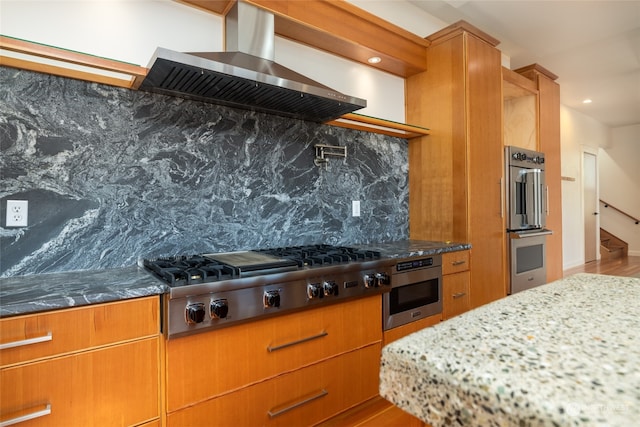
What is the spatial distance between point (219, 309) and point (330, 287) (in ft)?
1.79

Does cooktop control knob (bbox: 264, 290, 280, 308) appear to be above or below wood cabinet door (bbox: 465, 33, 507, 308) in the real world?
below

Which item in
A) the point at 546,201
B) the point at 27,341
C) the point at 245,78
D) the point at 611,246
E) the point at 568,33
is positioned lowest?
the point at 611,246

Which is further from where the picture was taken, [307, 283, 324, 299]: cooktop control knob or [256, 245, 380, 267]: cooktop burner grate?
[256, 245, 380, 267]: cooktop burner grate

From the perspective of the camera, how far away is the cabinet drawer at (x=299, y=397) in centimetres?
137

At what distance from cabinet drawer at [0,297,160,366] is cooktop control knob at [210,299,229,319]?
19 cm

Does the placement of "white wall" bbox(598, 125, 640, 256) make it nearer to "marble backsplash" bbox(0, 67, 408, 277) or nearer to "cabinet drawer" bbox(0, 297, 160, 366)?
"marble backsplash" bbox(0, 67, 408, 277)

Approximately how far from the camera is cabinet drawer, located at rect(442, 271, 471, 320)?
2.36 metres

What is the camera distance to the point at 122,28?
1709 millimetres

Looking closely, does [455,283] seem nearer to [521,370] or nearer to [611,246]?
[521,370]

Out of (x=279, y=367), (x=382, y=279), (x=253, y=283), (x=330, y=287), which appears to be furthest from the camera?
(x=382, y=279)

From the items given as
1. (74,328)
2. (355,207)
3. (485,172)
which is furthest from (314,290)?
(485,172)

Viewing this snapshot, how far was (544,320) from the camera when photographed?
68 centimetres

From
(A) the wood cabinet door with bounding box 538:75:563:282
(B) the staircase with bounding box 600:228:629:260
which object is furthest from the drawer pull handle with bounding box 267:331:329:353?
(B) the staircase with bounding box 600:228:629:260

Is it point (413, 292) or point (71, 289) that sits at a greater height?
point (71, 289)
